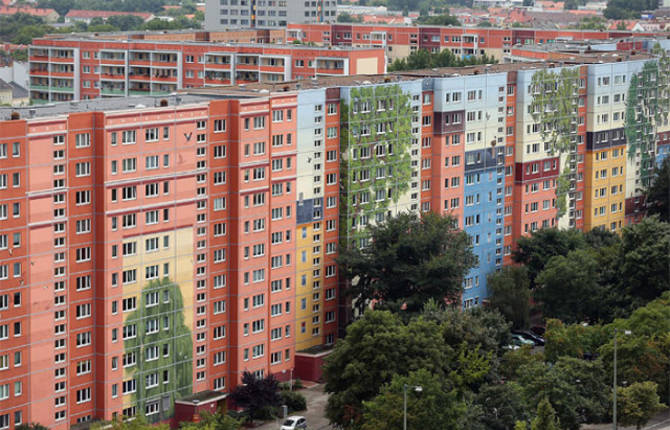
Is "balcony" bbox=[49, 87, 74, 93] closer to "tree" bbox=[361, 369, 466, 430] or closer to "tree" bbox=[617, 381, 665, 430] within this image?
"tree" bbox=[617, 381, 665, 430]

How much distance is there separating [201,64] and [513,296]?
2703 inches

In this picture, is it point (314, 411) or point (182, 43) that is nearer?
point (314, 411)

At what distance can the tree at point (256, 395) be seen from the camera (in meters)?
98.4

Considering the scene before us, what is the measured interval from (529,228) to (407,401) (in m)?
47.6

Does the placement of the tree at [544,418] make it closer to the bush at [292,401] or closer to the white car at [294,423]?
the white car at [294,423]

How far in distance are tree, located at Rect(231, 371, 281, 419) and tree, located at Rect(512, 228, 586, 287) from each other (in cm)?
3261

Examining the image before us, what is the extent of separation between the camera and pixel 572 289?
11681 cm

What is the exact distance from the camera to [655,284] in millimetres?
115188

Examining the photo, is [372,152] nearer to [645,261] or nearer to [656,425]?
[645,261]

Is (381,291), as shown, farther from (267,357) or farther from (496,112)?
(496,112)

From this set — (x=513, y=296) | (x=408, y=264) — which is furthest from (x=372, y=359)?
(x=513, y=296)

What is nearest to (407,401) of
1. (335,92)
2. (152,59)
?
(335,92)

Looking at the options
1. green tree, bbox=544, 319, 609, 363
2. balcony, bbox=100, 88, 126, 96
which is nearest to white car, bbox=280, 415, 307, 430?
green tree, bbox=544, 319, 609, 363

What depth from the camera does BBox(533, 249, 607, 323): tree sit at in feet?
383
